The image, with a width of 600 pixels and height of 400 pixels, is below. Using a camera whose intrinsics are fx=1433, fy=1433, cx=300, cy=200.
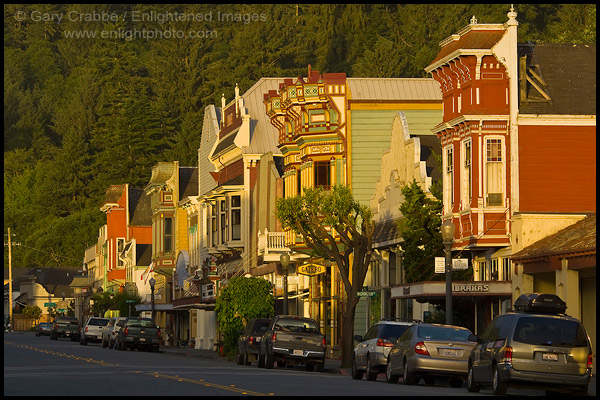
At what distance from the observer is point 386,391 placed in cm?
2630

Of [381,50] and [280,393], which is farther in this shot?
[381,50]

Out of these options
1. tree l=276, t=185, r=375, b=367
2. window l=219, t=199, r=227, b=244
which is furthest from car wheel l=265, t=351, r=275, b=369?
window l=219, t=199, r=227, b=244

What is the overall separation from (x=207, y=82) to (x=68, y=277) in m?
35.5

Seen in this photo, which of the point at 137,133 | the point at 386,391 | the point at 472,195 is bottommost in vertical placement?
the point at 386,391

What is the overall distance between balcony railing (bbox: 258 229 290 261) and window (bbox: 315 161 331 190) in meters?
5.11

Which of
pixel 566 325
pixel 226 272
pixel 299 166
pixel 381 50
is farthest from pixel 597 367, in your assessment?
pixel 381 50

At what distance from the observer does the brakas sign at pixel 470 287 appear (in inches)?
1513

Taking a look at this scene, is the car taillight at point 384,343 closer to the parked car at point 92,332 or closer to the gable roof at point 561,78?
the gable roof at point 561,78

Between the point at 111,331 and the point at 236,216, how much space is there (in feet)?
26.3

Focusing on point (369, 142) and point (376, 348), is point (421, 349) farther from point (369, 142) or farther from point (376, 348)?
point (369, 142)

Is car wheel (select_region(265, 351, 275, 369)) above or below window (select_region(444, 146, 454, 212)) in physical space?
below

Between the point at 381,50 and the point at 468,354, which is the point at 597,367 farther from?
the point at 381,50

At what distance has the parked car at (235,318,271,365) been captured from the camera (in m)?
45.5

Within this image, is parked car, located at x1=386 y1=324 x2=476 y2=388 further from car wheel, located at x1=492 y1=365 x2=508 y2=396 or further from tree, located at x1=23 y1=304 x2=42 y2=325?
tree, located at x1=23 y1=304 x2=42 y2=325
